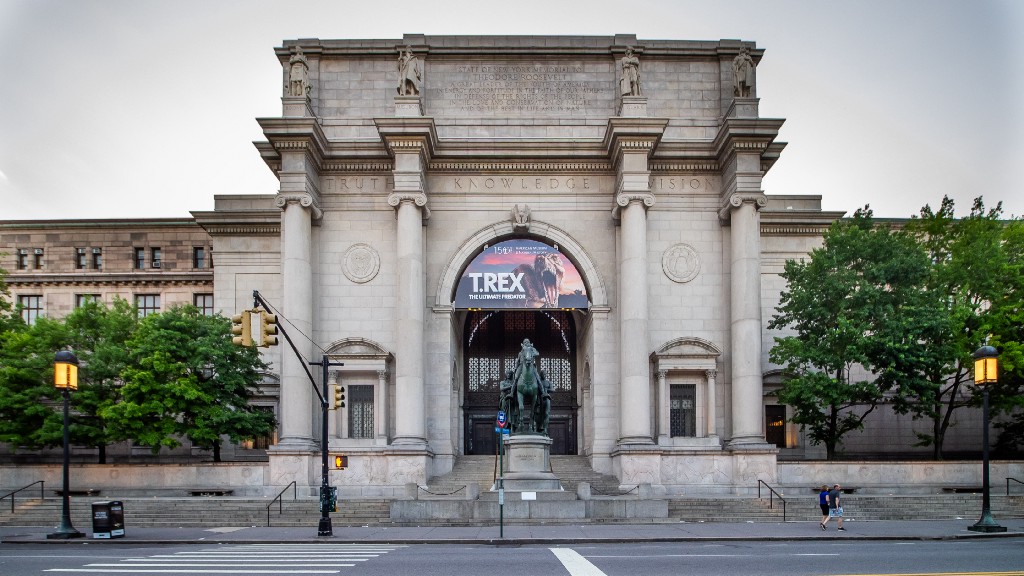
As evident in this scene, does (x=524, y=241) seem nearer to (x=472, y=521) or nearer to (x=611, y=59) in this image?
(x=611, y=59)

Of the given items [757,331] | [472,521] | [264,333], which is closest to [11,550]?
[264,333]

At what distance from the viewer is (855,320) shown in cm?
3722

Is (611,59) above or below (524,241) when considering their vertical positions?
above

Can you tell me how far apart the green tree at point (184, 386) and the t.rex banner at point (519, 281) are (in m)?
11.2

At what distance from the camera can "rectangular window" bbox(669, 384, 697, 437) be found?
4019 cm

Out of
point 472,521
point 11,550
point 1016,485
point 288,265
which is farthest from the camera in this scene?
point 288,265

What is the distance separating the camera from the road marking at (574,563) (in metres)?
15.9

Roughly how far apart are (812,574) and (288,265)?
95.0ft

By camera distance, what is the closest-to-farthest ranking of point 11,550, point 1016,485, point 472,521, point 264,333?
1. point 264,333
2. point 11,550
3. point 472,521
4. point 1016,485

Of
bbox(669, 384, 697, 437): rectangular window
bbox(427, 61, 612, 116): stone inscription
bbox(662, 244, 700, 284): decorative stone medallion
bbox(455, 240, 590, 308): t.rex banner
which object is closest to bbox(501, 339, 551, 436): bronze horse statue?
bbox(455, 240, 590, 308): t.rex banner

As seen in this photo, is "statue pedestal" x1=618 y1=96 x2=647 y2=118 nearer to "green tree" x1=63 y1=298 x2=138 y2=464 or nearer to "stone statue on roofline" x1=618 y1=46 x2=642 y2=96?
"stone statue on roofline" x1=618 y1=46 x2=642 y2=96

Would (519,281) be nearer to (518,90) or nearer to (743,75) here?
(518,90)

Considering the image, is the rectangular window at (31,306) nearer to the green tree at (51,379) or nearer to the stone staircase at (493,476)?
the green tree at (51,379)

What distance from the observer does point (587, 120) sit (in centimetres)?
4200
